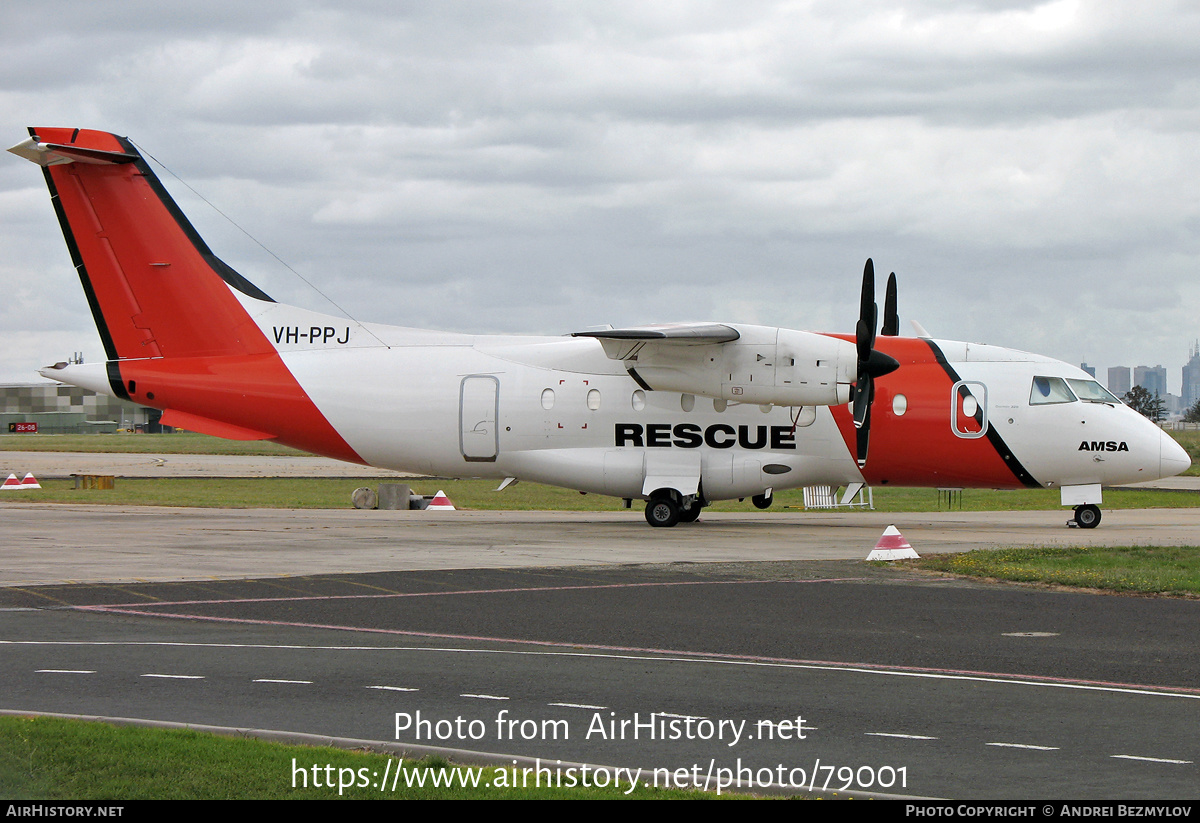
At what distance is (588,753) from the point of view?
311 inches

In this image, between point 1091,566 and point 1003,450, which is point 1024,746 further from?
point 1003,450

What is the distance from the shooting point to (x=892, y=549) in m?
20.4

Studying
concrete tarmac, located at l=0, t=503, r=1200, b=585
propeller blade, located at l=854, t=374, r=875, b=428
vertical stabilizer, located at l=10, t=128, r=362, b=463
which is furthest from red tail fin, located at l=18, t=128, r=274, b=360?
propeller blade, located at l=854, t=374, r=875, b=428

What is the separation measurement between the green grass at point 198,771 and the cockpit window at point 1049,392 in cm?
2164

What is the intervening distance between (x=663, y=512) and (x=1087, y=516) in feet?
32.7

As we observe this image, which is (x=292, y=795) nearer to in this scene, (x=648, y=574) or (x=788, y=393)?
(x=648, y=574)

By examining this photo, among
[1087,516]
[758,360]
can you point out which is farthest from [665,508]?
[1087,516]

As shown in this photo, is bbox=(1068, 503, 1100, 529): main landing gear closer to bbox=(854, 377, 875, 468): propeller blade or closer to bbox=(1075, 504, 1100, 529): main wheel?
bbox=(1075, 504, 1100, 529): main wheel

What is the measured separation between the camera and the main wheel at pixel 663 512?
27.1m

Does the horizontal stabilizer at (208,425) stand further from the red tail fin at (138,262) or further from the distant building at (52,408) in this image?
the distant building at (52,408)

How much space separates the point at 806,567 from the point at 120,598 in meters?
10.5

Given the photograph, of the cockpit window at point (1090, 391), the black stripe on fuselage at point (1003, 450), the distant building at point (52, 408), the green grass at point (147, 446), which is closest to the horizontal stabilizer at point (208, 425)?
the black stripe on fuselage at point (1003, 450)
